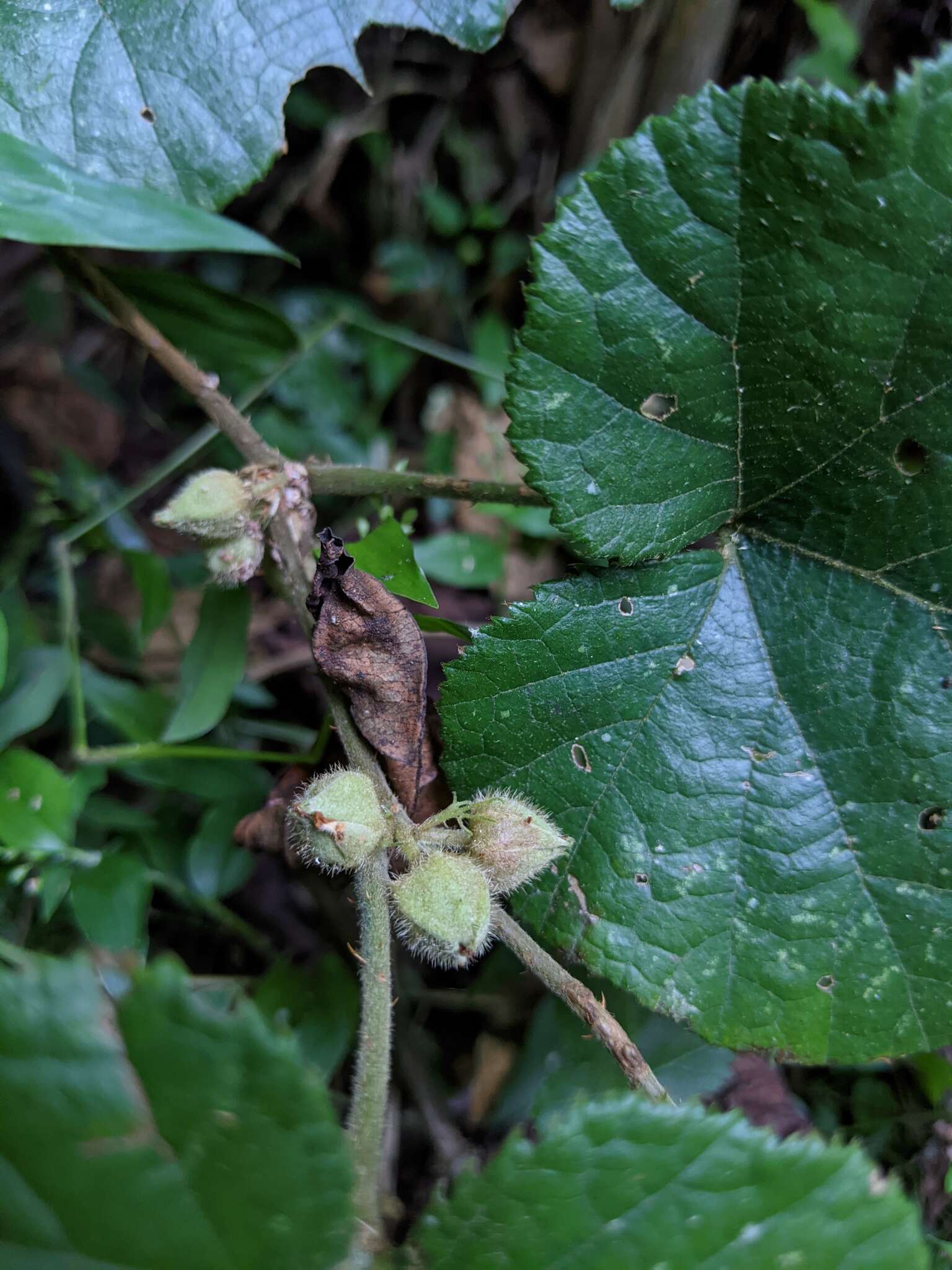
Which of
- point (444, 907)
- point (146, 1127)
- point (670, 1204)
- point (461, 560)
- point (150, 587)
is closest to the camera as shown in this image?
point (146, 1127)

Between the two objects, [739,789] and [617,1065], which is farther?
[617,1065]

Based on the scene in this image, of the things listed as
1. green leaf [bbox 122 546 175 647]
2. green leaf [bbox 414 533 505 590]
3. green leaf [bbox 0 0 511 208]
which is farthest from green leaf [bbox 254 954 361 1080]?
green leaf [bbox 0 0 511 208]

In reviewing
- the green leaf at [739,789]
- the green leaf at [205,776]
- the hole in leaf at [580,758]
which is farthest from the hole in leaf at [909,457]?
the green leaf at [205,776]

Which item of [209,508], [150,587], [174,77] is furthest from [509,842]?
[174,77]

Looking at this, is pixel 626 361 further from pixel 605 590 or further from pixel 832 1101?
pixel 832 1101

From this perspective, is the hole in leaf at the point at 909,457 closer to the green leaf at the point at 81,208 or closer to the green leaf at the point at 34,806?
the green leaf at the point at 81,208

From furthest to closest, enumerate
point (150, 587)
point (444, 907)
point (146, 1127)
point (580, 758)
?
point (150, 587), point (580, 758), point (444, 907), point (146, 1127)

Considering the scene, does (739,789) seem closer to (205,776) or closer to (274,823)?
(274,823)

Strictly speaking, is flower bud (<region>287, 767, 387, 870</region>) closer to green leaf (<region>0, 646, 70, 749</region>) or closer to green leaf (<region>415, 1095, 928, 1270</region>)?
green leaf (<region>415, 1095, 928, 1270</region>)
